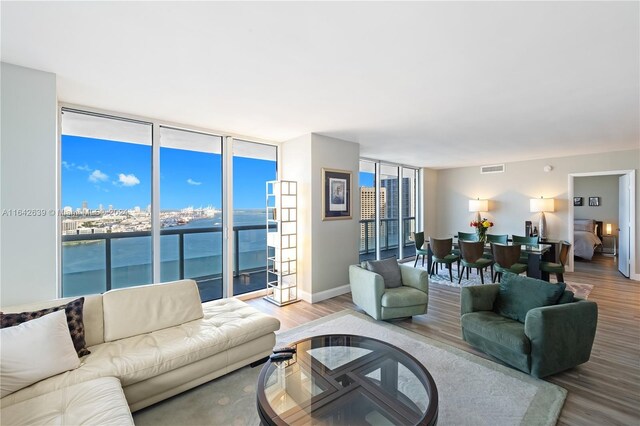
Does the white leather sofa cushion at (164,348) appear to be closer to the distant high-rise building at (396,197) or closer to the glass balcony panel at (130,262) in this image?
the glass balcony panel at (130,262)

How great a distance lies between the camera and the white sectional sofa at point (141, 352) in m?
1.55

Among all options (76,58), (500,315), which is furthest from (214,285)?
(500,315)

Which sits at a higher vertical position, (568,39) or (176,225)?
(568,39)

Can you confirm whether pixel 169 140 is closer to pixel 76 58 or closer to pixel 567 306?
pixel 76 58

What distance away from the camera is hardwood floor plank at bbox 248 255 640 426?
2.08m

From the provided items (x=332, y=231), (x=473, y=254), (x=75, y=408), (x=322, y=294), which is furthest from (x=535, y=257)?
(x=75, y=408)

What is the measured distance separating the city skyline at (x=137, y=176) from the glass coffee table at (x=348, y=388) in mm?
2758

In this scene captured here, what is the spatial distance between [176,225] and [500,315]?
416 centimetres

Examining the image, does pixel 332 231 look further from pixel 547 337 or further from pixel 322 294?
pixel 547 337

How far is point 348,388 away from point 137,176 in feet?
11.4

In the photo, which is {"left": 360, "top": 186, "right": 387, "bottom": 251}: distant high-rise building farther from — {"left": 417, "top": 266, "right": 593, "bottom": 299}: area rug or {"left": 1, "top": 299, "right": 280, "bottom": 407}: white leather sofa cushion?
{"left": 1, "top": 299, "right": 280, "bottom": 407}: white leather sofa cushion

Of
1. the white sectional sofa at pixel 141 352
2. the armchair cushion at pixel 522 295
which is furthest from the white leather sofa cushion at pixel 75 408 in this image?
the armchair cushion at pixel 522 295

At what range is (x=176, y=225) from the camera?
3.98 m

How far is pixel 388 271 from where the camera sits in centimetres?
390
